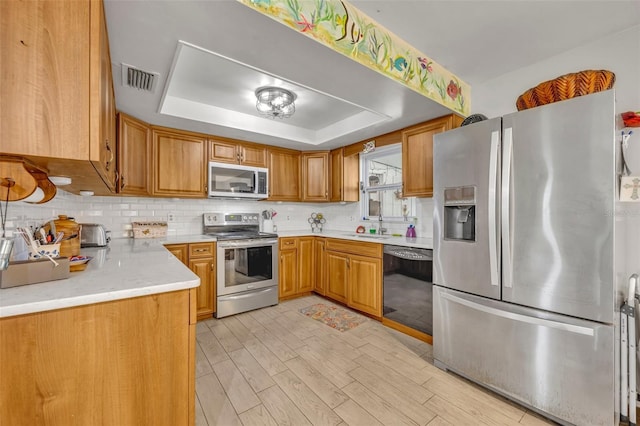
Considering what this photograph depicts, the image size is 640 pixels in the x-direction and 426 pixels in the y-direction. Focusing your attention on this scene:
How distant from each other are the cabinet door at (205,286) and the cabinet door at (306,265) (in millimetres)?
1166

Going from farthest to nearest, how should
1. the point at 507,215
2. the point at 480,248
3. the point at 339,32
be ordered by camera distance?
1. the point at 480,248
2. the point at 507,215
3. the point at 339,32

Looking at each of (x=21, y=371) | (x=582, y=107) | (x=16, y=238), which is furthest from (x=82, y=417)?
(x=582, y=107)

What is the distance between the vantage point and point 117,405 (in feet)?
3.24

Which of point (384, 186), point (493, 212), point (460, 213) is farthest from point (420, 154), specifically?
point (493, 212)

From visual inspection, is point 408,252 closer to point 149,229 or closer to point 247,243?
point 247,243

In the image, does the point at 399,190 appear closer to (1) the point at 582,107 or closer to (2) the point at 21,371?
(1) the point at 582,107

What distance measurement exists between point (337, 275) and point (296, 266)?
0.61m

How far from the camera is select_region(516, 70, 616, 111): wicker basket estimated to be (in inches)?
61.5

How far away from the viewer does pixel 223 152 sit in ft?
10.9

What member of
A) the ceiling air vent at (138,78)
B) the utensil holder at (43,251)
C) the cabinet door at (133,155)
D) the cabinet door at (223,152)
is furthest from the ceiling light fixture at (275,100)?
the utensil holder at (43,251)

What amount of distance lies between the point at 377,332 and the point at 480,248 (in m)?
1.39

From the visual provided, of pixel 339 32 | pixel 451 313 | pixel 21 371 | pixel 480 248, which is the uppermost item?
pixel 339 32

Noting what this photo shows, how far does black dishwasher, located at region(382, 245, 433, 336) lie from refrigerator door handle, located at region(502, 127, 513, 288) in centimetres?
69

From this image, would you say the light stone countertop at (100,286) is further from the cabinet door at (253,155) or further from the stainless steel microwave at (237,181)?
the cabinet door at (253,155)
